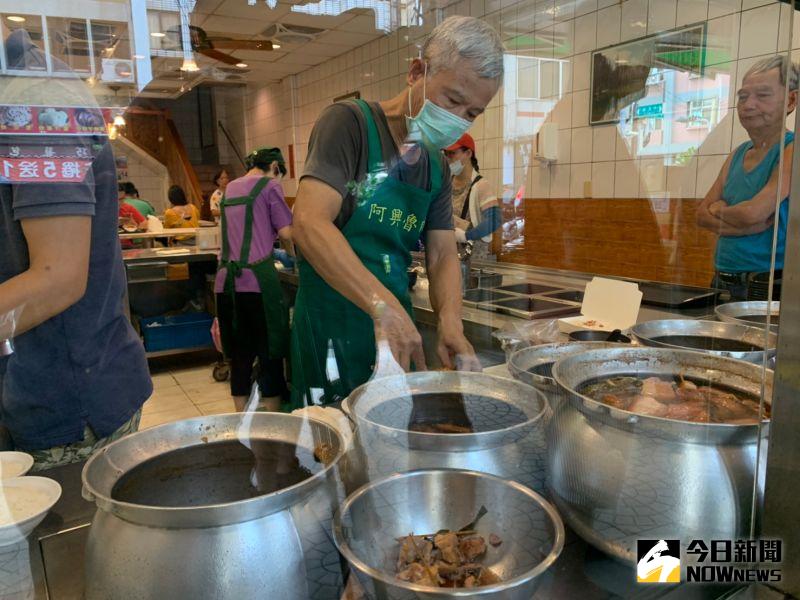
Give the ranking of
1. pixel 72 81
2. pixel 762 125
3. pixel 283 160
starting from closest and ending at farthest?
pixel 72 81 → pixel 283 160 → pixel 762 125

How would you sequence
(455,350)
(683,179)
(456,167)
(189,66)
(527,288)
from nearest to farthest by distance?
1. (189,66)
2. (455,350)
3. (456,167)
4. (527,288)
5. (683,179)

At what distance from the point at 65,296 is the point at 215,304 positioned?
0.22m

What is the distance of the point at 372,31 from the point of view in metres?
0.91

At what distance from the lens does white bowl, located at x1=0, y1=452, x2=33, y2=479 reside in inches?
27.1

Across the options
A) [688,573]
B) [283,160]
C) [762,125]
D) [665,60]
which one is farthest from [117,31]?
[665,60]

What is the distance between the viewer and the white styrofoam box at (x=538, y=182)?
2.92m

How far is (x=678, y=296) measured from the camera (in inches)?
81.0

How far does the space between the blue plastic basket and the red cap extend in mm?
611

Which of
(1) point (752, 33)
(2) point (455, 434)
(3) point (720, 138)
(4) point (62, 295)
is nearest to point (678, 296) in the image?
(3) point (720, 138)

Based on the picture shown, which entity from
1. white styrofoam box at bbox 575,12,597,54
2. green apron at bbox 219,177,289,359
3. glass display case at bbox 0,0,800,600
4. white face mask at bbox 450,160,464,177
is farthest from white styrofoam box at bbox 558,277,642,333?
white styrofoam box at bbox 575,12,597,54

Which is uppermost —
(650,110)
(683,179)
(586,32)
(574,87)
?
(586,32)

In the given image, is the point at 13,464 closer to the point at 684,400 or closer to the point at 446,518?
the point at 446,518

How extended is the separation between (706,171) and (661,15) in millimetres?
847

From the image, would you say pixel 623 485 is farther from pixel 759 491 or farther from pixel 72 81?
pixel 72 81
